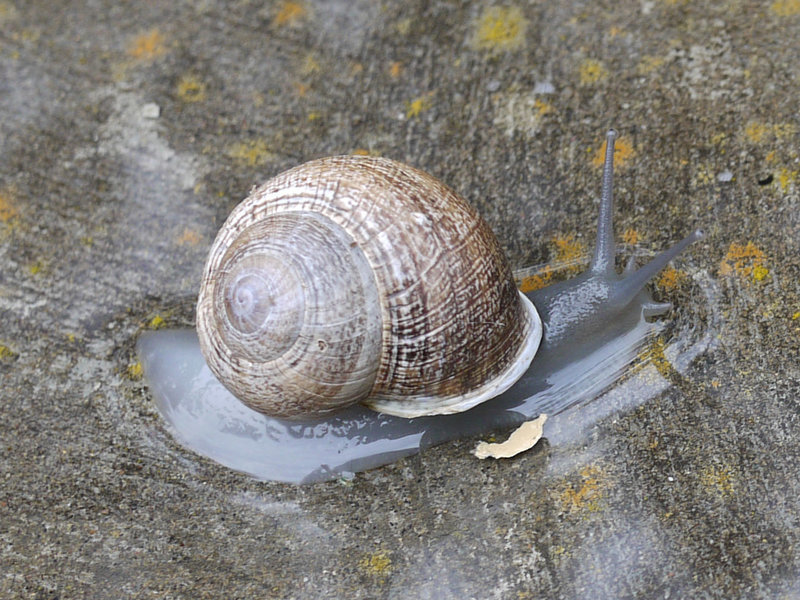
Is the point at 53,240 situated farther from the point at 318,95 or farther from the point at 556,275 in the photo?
the point at 556,275

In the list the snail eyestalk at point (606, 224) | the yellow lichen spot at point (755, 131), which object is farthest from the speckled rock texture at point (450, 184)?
the snail eyestalk at point (606, 224)

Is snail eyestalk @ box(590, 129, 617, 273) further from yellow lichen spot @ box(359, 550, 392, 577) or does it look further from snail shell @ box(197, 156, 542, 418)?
yellow lichen spot @ box(359, 550, 392, 577)

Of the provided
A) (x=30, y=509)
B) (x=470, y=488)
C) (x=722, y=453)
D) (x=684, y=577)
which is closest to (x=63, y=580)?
(x=30, y=509)

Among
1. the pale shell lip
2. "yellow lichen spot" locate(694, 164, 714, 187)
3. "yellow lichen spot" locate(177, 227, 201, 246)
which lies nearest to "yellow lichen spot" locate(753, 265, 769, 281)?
"yellow lichen spot" locate(694, 164, 714, 187)

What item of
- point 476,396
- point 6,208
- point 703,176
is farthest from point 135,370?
point 703,176

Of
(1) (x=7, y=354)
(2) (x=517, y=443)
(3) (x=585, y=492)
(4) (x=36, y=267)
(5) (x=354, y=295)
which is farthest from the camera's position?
(4) (x=36, y=267)

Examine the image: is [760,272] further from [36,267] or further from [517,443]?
[36,267]
